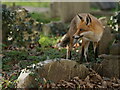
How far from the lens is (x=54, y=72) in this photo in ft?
19.1

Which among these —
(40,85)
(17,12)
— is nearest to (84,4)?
(17,12)

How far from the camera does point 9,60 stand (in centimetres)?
732

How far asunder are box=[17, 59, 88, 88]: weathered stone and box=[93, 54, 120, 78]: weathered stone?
1.98 ft

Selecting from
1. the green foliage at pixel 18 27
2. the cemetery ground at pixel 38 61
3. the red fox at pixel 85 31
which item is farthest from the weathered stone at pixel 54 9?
the red fox at pixel 85 31

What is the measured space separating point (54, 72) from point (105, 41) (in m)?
2.39

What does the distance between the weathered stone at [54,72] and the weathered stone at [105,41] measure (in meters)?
1.55

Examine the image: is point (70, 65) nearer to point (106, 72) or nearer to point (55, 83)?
point (55, 83)

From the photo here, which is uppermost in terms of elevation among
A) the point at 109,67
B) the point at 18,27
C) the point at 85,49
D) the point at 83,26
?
the point at 83,26

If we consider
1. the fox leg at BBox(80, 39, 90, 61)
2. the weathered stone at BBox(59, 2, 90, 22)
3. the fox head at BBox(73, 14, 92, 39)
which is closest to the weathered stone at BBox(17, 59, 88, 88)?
the fox head at BBox(73, 14, 92, 39)

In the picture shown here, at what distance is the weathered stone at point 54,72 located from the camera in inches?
216

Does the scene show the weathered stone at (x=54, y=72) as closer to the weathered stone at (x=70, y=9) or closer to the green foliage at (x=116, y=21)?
the green foliage at (x=116, y=21)

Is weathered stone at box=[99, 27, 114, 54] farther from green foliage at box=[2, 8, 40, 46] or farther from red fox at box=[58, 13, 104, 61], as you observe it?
green foliage at box=[2, 8, 40, 46]

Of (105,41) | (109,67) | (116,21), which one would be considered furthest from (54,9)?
(109,67)

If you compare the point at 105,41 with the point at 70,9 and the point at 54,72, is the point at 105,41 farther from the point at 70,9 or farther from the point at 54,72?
the point at 70,9
